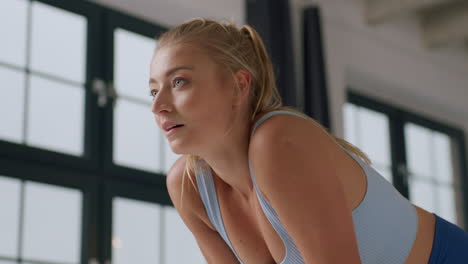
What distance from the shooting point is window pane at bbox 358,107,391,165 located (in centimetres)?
543

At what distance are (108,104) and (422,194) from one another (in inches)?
116

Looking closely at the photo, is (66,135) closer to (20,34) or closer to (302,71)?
(20,34)

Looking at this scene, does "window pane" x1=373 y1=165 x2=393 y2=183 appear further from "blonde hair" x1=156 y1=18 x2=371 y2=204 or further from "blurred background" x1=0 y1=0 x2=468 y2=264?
"blonde hair" x1=156 y1=18 x2=371 y2=204

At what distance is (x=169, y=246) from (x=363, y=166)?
247cm

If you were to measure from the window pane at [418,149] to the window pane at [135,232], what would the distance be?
2.59 meters

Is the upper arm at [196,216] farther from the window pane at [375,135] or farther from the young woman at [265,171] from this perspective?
the window pane at [375,135]

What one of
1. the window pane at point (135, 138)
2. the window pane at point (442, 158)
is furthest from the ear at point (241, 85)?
the window pane at point (442, 158)

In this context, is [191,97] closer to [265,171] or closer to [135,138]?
[265,171]

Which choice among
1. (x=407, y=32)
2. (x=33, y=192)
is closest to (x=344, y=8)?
(x=407, y=32)

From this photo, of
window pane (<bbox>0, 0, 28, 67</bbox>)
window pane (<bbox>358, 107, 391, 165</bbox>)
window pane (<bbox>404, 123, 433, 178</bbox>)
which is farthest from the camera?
window pane (<bbox>404, 123, 433, 178</bbox>)

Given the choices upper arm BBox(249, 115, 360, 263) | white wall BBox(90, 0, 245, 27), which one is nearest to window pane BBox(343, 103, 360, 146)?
white wall BBox(90, 0, 245, 27)

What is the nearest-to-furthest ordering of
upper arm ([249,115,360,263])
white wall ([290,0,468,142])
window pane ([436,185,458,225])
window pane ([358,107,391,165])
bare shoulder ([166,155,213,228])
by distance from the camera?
1. upper arm ([249,115,360,263])
2. bare shoulder ([166,155,213,228])
3. white wall ([290,0,468,142])
4. window pane ([358,107,391,165])
5. window pane ([436,185,458,225])

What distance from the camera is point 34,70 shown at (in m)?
3.52

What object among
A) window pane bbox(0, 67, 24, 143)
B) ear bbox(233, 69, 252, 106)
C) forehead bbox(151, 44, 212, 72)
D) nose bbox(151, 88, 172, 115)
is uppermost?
window pane bbox(0, 67, 24, 143)
